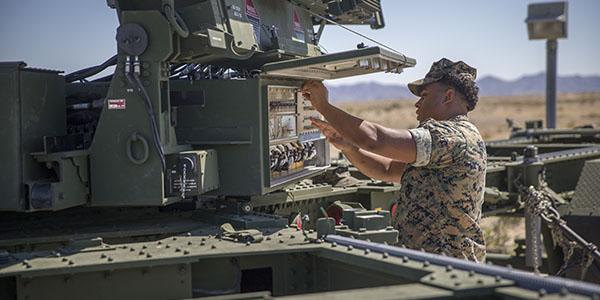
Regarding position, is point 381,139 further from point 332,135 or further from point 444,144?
point 332,135

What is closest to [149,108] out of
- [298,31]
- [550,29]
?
[298,31]

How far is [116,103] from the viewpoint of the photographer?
5.66 metres

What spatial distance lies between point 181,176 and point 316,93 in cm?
100

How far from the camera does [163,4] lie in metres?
5.65

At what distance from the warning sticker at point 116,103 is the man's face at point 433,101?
1880mm

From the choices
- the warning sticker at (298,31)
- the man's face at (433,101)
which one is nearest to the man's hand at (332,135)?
the man's face at (433,101)

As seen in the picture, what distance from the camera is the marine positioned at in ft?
18.0

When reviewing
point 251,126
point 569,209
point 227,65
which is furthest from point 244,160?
point 569,209

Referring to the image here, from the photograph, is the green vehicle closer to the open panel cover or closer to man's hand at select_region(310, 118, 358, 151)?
the open panel cover

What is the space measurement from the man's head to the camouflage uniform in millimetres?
188

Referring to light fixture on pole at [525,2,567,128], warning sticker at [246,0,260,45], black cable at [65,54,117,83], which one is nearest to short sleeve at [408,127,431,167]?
warning sticker at [246,0,260,45]

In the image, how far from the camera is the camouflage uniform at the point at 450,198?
5.71m

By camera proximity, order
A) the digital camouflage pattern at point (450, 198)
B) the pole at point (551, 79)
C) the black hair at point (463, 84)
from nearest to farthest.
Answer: the digital camouflage pattern at point (450, 198) → the black hair at point (463, 84) → the pole at point (551, 79)

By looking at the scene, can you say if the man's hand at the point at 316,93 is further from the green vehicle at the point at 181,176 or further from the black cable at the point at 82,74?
the black cable at the point at 82,74
